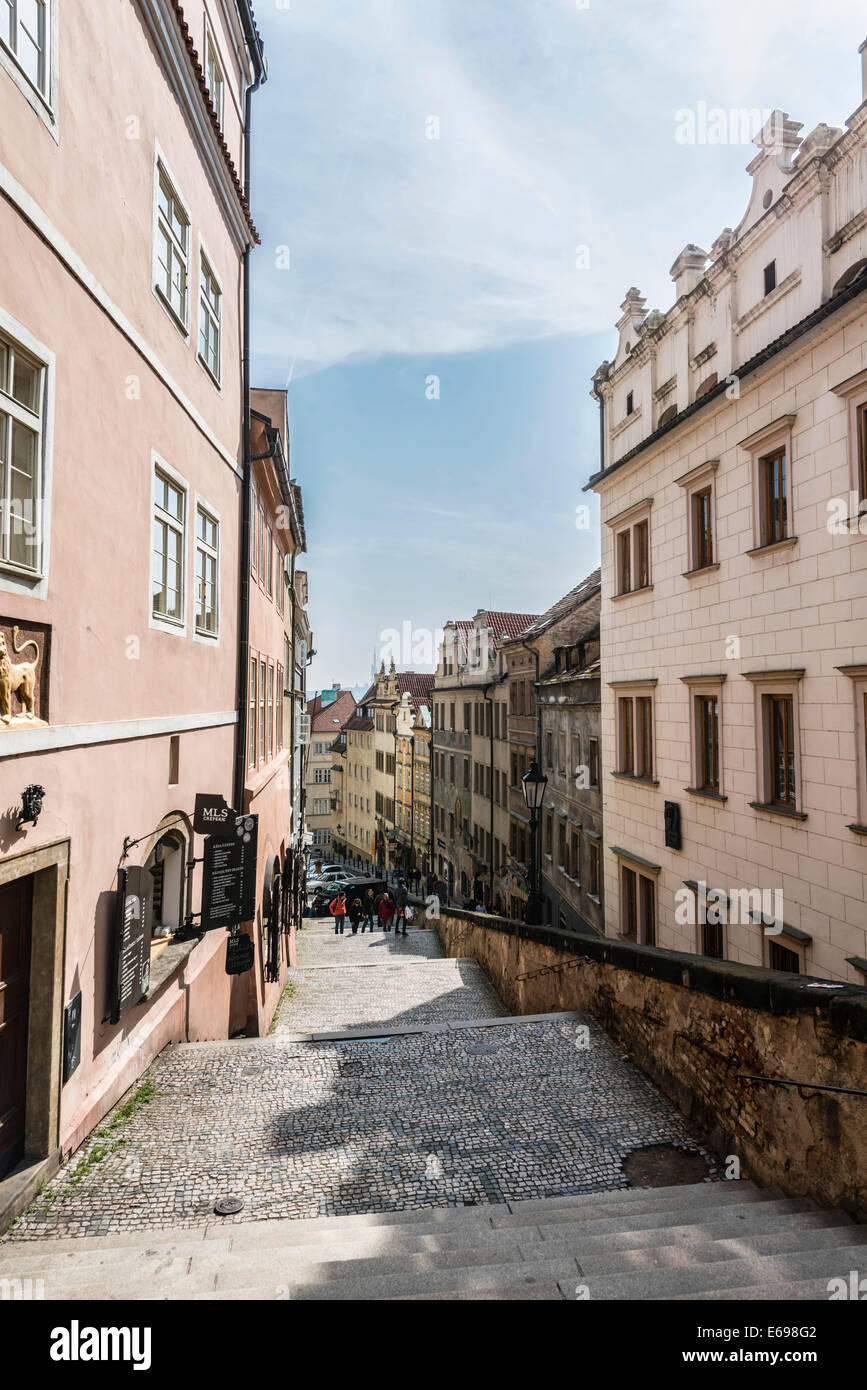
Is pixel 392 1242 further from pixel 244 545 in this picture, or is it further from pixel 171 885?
pixel 244 545

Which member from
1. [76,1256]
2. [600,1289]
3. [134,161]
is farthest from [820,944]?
[134,161]

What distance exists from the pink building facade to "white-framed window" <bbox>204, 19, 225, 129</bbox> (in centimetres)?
44

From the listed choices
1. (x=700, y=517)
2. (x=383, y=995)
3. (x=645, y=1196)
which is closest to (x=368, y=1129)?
(x=645, y=1196)

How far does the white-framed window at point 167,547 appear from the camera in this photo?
8.05m

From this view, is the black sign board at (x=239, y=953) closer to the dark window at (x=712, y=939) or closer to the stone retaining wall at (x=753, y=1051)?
the stone retaining wall at (x=753, y=1051)

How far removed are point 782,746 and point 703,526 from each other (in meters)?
4.65

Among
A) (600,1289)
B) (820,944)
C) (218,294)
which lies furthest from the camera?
(218,294)

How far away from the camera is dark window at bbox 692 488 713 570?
13.8m

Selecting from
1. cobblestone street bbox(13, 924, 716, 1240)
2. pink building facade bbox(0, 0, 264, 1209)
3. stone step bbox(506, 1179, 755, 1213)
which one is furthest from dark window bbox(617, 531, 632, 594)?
stone step bbox(506, 1179, 755, 1213)

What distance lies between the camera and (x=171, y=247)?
863cm
